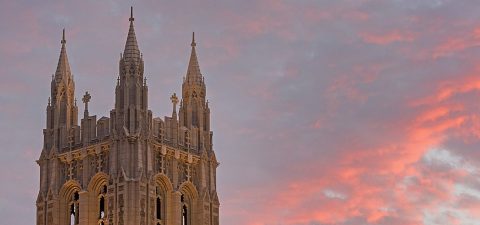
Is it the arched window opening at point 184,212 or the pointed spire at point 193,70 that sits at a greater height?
the pointed spire at point 193,70

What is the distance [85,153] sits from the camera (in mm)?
113750

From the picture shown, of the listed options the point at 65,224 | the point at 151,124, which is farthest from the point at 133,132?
the point at 65,224

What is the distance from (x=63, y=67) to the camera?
119375 mm

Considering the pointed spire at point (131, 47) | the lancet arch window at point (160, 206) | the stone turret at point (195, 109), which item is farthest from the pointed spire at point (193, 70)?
the lancet arch window at point (160, 206)

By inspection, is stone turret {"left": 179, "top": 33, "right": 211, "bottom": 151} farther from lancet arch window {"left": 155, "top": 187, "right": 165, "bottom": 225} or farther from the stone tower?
lancet arch window {"left": 155, "top": 187, "right": 165, "bottom": 225}

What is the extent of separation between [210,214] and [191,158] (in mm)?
4830

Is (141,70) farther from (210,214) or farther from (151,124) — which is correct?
(210,214)

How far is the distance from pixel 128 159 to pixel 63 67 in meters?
13.0

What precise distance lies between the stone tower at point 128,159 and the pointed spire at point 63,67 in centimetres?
10

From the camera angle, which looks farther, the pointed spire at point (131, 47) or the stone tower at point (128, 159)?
the pointed spire at point (131, 47)

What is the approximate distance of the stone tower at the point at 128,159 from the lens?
11050 centimetres

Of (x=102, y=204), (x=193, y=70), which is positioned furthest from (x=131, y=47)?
(x=102, y=204)

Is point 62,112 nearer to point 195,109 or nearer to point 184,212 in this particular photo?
point 195,109

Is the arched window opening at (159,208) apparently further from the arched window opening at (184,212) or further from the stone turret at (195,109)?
the stone turret at (195,109)
